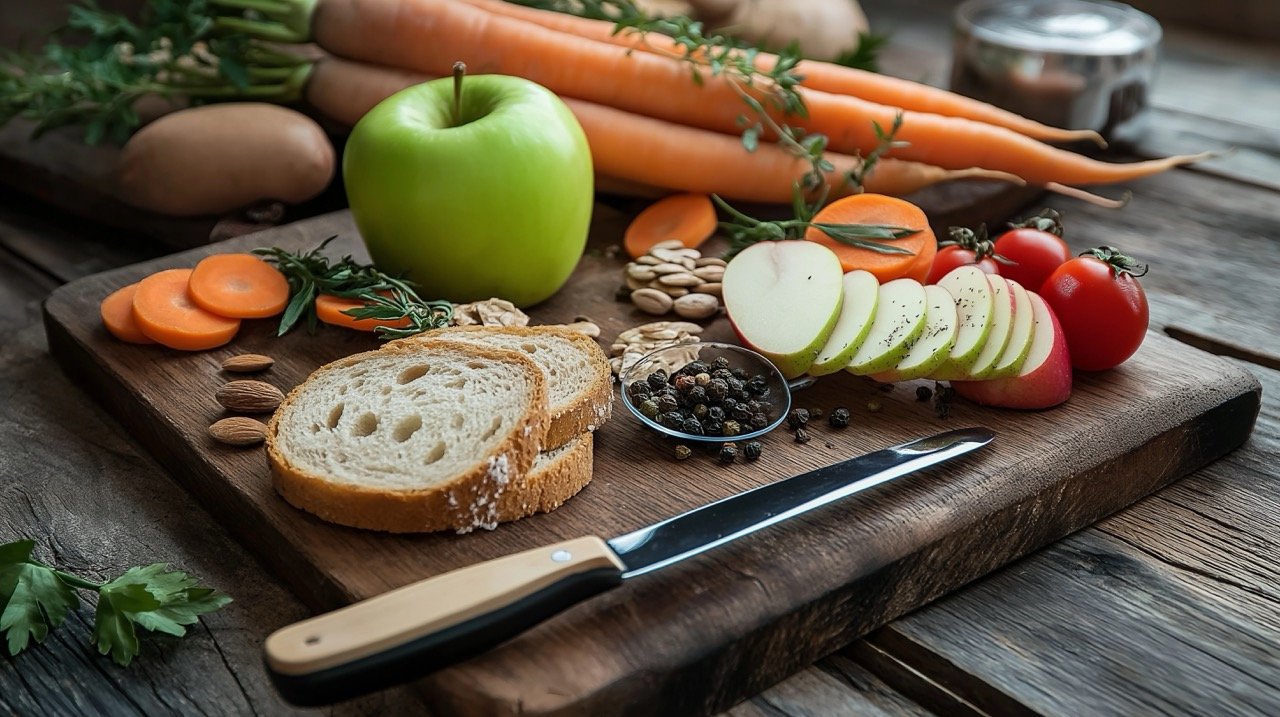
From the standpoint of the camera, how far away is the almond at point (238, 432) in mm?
1427

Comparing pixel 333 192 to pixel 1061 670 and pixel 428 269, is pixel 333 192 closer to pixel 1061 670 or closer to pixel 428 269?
pixel 428 269

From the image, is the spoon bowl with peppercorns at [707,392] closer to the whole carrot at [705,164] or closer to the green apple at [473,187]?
the green apple at [473,187]

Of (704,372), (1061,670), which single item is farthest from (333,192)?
(1061,670)

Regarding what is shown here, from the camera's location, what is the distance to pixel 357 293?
5.60 feet

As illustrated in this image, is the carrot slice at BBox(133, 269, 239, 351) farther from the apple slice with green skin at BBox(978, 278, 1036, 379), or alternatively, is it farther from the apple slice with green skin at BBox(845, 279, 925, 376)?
the apple slice with green skin at BBox(978, 278, 1036, 379)

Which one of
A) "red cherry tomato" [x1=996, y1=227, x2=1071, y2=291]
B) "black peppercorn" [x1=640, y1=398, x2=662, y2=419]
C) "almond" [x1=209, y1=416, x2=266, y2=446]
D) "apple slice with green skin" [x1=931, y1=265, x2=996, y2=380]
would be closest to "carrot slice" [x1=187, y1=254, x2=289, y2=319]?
"almond" [x1=209, y1=416, x2=266, y2=446]

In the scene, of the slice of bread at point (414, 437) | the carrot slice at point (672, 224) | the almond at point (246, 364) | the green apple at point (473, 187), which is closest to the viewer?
the slice of bread at point (414, 437)

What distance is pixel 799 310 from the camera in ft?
5.25

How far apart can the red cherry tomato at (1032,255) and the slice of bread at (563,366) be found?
2.27ft

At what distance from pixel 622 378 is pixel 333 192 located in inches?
44.2

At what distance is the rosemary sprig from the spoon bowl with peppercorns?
0.33 metres

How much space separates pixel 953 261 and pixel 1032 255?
122mm

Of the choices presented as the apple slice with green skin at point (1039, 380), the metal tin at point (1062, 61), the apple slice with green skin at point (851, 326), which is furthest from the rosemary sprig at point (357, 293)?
the metal tin at point (1062, 61)

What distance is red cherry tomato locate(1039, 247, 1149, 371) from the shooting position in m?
1.57
